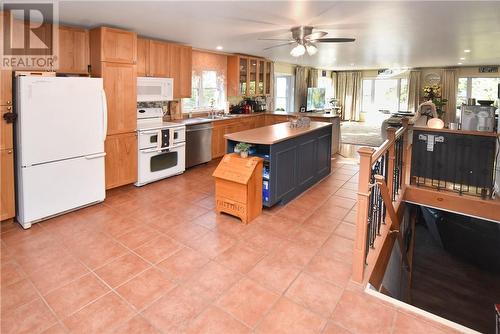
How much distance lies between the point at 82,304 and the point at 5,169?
6.70ft

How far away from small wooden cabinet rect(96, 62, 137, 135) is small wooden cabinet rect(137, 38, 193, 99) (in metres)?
0.53

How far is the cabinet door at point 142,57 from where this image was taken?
502cm

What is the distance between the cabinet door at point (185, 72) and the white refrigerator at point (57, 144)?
6.58 feet

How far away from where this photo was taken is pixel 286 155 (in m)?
4.18

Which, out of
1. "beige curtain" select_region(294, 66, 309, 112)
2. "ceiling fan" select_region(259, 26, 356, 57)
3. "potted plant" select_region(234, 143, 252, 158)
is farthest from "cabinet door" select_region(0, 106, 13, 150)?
"beige curtain" select_region(294, 66, 309, 112)

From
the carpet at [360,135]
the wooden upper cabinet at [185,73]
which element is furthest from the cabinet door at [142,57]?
the carpet at [360,135]

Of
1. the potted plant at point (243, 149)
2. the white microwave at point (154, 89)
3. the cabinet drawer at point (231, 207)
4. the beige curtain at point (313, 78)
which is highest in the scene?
the beige curtain at point (313, 78)

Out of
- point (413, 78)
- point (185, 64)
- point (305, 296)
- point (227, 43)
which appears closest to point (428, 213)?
point (305, 296)

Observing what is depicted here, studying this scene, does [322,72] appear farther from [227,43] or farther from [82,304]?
[82,304]

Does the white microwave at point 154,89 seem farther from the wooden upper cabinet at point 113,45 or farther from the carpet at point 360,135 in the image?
the carpet at point 360,135

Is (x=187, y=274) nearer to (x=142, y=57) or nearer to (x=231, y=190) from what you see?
(x=231, y=190)

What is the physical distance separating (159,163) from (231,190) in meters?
1.90

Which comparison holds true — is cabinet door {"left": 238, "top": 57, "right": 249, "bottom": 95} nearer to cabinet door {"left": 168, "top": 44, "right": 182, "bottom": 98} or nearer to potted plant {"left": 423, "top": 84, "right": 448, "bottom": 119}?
cabinet door {"left": 168, "top": 44, "right": 182, "bottom": 98}

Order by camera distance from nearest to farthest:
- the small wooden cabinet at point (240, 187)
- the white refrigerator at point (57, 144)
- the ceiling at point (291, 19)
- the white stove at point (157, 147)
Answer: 1. the ceiling at point (291, 19)
2. the white refrigerator at point (57, 144)
3. the small wooden cabinet at point (240, 187)
4. the white stove at point (157, 147)
